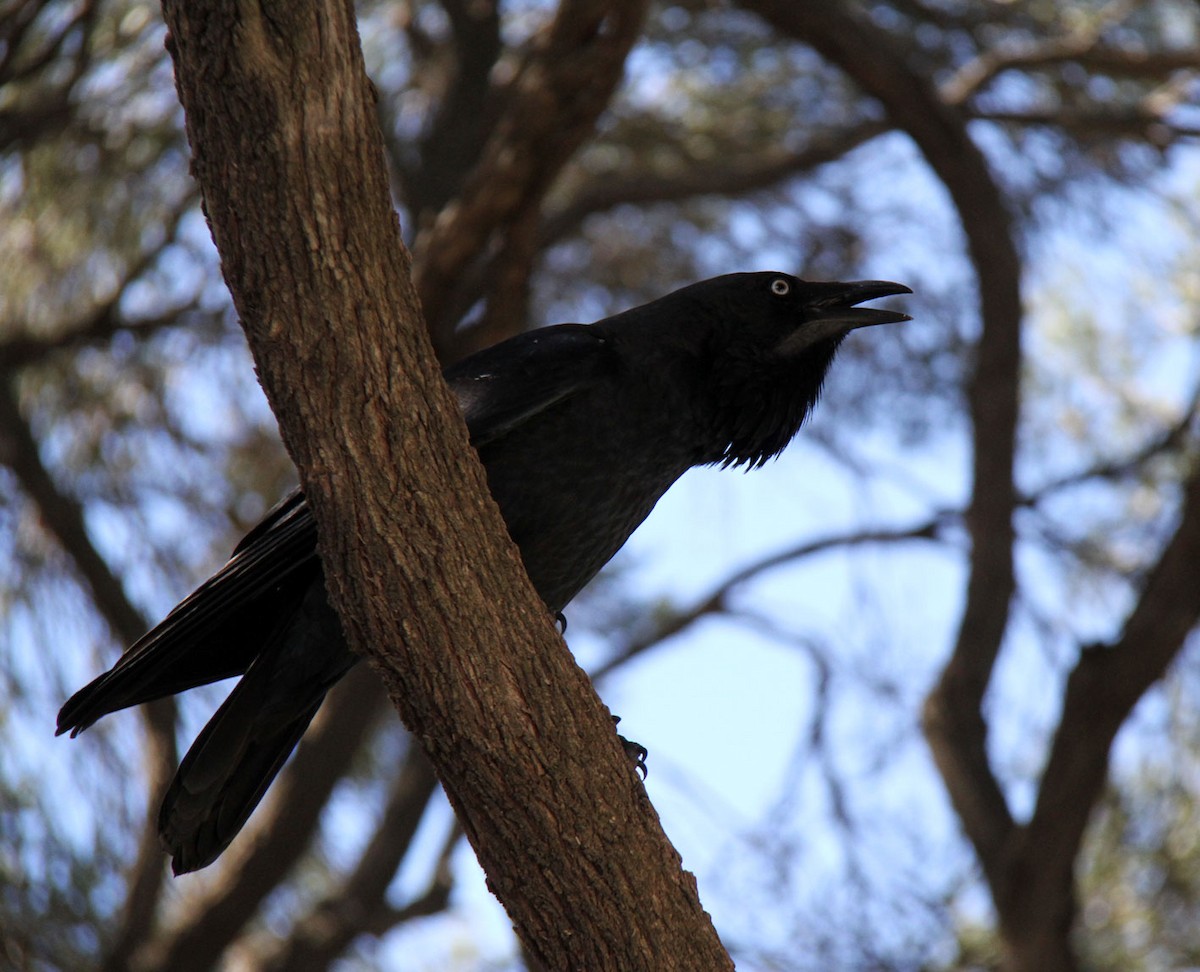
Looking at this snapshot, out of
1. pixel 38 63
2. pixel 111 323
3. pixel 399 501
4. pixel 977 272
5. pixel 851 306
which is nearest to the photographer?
pixel 399 501

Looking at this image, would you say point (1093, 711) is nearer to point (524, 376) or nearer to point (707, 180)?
point (524, 376)

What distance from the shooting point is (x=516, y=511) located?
328 cm

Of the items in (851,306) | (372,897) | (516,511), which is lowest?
(516,511)

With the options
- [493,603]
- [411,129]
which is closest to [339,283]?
[493,603]

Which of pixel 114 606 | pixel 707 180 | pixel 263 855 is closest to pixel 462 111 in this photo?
pixel 707 180

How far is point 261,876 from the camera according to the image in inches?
232

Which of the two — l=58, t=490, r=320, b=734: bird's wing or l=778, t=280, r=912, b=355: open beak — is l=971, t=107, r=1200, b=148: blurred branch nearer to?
l=778, t=280, r=912, b=355: open beak

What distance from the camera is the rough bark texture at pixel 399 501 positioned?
2.34 metres

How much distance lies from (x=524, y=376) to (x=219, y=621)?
2.97ft

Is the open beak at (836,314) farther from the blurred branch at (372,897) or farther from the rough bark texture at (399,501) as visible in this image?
the blurred branch at (372,897)

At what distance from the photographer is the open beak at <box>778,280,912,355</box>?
372 cm

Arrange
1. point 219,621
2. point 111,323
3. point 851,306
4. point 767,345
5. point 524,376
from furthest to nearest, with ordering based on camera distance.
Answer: point 111,323 → point 851,306 → point 767,345 → point 524,376 → point 219,621

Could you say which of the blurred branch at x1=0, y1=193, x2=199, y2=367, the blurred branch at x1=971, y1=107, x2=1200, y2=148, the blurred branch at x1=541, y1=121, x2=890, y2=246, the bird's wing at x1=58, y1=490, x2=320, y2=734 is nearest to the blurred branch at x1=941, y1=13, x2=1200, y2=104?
the blurred branch at x1=971, y1=107, x2=1200, y2=148

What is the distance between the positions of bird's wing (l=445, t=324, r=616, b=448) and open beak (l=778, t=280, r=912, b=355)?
567mm
